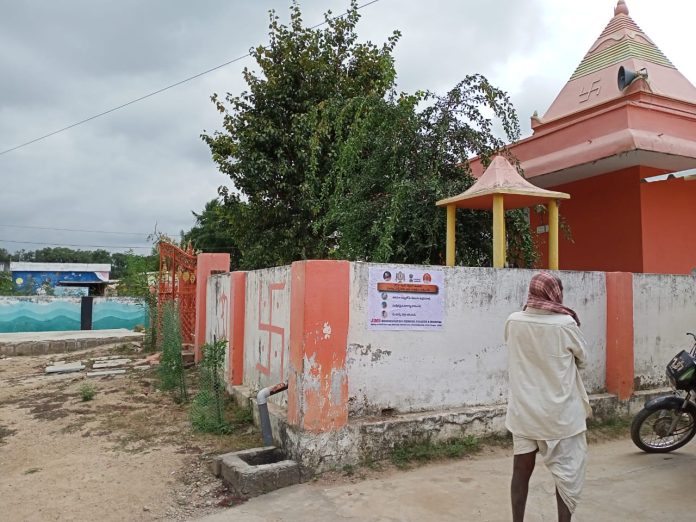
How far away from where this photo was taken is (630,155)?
8.00m

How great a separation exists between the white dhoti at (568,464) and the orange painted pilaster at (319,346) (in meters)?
1.84

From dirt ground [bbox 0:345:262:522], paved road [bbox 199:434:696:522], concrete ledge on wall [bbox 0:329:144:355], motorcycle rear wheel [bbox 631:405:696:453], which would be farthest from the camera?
concrete ledge on wall [bbox 0:329:144:355]

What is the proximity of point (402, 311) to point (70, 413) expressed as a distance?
173 inches

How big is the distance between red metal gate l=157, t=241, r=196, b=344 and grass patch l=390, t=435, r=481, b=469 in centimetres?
666

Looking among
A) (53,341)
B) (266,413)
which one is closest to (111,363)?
(53,341)

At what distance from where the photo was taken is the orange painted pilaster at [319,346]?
171 inches

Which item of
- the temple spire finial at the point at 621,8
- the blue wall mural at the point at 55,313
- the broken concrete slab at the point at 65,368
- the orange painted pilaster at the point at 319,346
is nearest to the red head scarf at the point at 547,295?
the orange painted pilaster at the point at 319,346

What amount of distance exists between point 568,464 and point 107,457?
392 centimetres

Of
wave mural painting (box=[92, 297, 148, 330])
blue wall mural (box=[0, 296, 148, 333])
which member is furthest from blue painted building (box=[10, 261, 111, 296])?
blue wall mural (box=[0, 296, 148, 333])

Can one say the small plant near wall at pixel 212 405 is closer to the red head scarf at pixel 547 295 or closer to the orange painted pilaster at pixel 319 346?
the orange painted pilaster at pixel 319 346

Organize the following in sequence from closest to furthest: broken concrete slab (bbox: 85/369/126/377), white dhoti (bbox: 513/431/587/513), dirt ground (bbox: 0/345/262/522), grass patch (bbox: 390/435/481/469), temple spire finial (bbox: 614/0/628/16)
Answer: white dhoti (bbox: 513/431/587/513) < dirt ground (bbox: 0/345/262/522) < grass patch (bbox: 390/435/481/469) < broken concrete slab (bbox: 85/369/126/377) < temple spire finial (bbox: 614/0/628/16)

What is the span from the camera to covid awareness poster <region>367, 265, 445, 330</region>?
4727 millimetres

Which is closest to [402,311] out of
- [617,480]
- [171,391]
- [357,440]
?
[357,440]

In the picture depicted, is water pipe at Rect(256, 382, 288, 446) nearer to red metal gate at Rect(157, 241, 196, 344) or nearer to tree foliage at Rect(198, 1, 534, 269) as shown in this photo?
tree foliage at Rect(198, 1, 534, 269)
